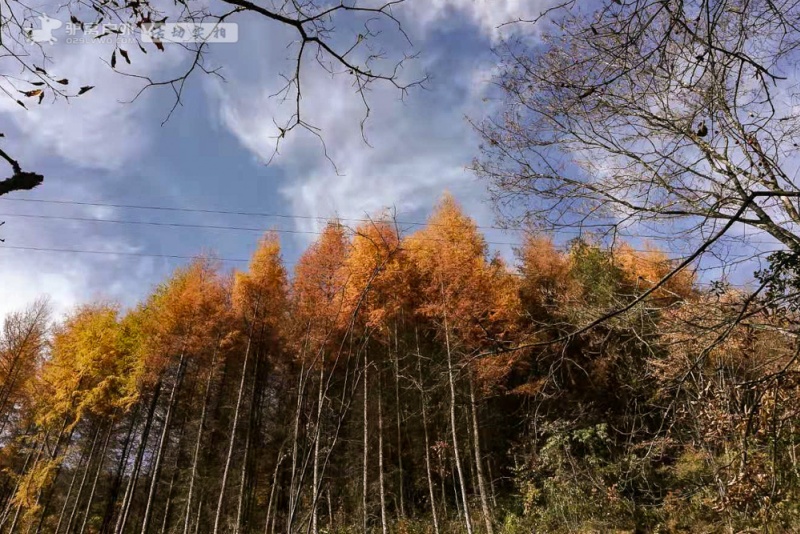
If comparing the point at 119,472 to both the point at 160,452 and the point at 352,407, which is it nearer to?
the point at 160,452

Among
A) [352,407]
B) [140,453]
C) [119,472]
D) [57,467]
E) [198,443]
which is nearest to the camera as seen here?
[352,407]

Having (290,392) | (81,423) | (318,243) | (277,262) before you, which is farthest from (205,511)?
(318,243)

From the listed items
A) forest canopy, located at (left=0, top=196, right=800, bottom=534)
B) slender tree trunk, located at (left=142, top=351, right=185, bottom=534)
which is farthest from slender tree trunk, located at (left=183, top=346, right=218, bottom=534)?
slender tree trunk, located at (left=142, top=351, right=185, bottom=534)

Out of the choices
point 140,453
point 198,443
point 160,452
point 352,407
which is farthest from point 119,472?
point 352,407

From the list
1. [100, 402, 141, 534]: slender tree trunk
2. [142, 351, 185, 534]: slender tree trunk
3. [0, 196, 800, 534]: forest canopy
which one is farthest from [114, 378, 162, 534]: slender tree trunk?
[100, 402, 141, 534]: slender tree trunk

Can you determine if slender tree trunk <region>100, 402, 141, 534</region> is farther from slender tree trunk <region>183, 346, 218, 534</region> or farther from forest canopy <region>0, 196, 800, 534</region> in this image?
slender tree trunk <region>183, 346, 218, 534</region>

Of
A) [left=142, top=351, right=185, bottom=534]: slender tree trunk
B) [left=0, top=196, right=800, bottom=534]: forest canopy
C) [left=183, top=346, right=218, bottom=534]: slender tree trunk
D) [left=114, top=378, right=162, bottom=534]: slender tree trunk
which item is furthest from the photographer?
[left=114, top=378, right=162, bottom=534]: slender tree trunk

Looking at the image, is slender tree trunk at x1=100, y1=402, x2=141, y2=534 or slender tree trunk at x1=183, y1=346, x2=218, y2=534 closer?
slender tree trunk at x1=183, y1=346, x2=218, y2=534

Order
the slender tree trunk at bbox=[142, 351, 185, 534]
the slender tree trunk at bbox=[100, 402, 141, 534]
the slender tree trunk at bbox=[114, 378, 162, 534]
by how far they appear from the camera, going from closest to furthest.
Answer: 1. the slender tree trunk at bbox=[142, 351, 185, 534]
2. the slender tree trunk at bbox=[114, 378, 162, 534]
3. the slender tree trunk at bbox=[100, 402, 141, 534]

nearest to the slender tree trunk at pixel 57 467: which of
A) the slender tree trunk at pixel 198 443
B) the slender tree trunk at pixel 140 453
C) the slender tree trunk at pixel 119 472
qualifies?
the slender tree trunk at pixel 119 472

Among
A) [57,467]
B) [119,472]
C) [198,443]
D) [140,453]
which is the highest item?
[140,453]

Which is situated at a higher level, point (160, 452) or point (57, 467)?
point (160, 452)

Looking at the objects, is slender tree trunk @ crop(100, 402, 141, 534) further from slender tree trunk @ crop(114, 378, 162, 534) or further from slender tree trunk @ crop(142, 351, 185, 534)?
slender tree trunk @ crop(142, 351, 185, 534)

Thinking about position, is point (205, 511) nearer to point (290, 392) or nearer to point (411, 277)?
point (290, 392)
